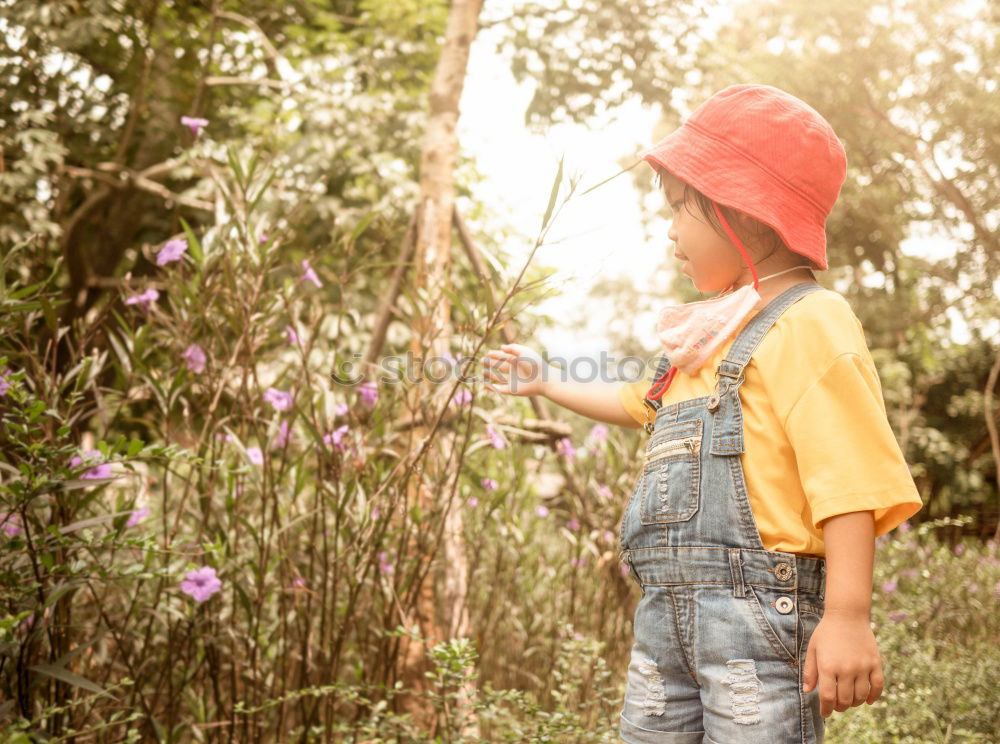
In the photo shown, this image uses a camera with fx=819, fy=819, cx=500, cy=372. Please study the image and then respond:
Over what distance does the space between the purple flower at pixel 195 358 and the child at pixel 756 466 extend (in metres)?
1.20

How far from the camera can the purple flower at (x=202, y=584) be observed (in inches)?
70.1

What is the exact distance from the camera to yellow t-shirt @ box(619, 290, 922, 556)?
1.03m

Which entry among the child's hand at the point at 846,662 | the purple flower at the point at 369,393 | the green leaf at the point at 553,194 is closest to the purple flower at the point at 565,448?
the purple flower at the point at 369,393

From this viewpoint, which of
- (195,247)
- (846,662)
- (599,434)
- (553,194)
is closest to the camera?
(846,662)

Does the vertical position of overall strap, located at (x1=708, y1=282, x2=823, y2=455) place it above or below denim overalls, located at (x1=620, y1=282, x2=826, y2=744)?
above

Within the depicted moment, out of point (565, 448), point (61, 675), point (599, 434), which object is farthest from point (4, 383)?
point (599, 434)

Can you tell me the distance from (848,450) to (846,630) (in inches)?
8.6

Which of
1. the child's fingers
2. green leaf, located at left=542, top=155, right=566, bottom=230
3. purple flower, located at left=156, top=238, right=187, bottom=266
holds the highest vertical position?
green leaf, located at left=542, top=155, right=566, bottom=230

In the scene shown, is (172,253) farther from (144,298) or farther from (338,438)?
(338,438)

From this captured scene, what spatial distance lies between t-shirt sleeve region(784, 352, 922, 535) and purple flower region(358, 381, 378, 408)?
1368 mm

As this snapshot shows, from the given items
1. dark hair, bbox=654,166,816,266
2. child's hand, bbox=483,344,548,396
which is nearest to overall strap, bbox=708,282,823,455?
dark hair, bbox=654,166,816,266

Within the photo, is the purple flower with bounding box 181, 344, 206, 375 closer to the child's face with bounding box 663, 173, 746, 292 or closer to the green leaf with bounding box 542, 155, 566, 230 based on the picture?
the green leaf with bounding box 542, 155, 566, 230

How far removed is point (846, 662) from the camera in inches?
38.6

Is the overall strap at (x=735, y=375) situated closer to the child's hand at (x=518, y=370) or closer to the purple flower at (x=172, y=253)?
the child's hand at (x=518, y=370)
